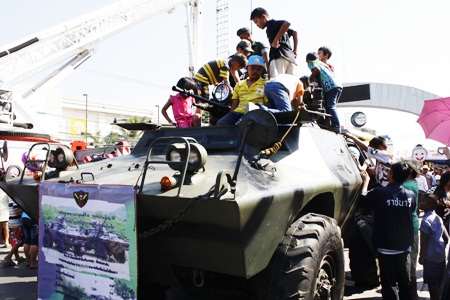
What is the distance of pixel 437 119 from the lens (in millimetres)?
7691

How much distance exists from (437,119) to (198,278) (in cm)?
590

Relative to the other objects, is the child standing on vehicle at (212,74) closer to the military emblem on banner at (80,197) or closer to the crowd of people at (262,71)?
the crowd of people at (262,71)

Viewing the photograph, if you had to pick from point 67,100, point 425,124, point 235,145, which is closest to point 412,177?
point 235,145

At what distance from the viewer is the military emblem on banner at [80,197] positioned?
316 centimetres

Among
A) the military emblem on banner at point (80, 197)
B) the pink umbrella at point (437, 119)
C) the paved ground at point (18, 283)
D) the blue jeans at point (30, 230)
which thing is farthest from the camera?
the pink umbrella at point (437, 119)

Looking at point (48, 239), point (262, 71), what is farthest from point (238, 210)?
point (262, 71)

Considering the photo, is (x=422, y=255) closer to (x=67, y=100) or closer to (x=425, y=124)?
(x=425, y=124)

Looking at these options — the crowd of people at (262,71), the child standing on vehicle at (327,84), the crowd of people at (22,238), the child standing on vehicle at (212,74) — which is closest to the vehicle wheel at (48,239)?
the crowd of people at (262,71)

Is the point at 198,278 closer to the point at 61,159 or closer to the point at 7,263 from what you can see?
the point at 61,159

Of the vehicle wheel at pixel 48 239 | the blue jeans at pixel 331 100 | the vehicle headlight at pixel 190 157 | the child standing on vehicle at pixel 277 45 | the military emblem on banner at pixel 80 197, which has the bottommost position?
the vehicle wheel at pixel 48 239

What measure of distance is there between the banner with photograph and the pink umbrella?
21.2ft

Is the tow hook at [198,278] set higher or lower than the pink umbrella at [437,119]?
lower

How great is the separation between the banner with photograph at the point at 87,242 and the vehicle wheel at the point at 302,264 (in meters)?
0.96

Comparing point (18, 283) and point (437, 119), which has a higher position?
point (437, 119)
